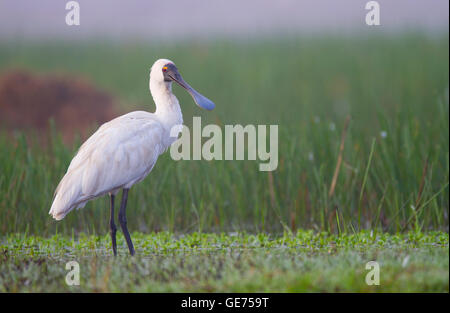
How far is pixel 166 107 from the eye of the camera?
6793 millimetres

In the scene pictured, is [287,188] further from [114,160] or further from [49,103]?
[49,103]

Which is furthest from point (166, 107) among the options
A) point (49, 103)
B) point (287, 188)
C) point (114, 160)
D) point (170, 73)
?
point (49, 103)

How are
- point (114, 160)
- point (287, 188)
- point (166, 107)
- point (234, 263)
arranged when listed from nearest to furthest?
point (234, 263)
point (114, 160)
point (166, 107)
point (287, 188)

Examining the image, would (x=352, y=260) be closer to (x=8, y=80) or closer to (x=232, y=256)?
(x=232, y=256)

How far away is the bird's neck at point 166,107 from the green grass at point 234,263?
4.20 feet

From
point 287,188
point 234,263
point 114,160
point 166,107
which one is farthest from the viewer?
point 287,188

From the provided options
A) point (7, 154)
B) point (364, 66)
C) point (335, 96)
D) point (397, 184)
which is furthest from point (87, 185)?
point (364, 66)

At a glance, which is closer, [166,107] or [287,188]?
[166,107]

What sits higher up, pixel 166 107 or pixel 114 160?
pixel 166 107

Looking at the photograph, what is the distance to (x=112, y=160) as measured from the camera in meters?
6.43

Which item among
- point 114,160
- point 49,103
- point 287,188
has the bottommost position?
point 287,188

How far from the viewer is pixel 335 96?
15.4 metres

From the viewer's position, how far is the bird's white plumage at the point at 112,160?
247 inches

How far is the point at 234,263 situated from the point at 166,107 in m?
2.06
